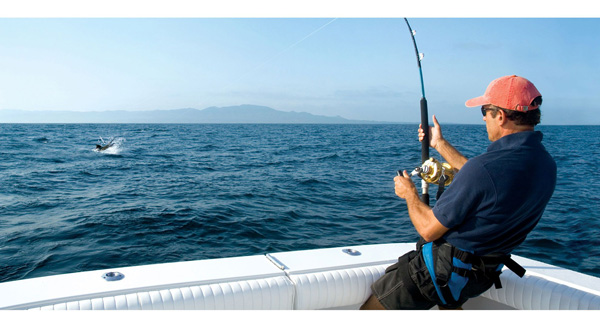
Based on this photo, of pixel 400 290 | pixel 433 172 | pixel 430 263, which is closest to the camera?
pixel 430 263

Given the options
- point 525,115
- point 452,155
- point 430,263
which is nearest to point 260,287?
point 430,263

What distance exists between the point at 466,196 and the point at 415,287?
1.80 feet

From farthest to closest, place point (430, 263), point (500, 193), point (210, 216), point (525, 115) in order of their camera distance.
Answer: point (210, 216) < point (430, 263) < point (525, 115) < point (500, 193)

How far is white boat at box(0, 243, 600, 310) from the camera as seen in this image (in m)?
1.97

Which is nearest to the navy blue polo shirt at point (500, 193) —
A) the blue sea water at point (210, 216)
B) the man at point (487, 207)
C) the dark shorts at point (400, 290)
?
the man at point (487, 207)

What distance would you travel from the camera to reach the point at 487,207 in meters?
1.81

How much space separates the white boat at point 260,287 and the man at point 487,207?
0.42 m

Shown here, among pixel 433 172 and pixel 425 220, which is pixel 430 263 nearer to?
pixel 425 220

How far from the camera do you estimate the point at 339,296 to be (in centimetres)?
236

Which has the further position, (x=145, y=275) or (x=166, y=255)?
(x=166, y=255)

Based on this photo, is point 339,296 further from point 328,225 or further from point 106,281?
point 328,225

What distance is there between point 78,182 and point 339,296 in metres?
10.3

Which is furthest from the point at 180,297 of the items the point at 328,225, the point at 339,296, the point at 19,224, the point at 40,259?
the point at 19,224

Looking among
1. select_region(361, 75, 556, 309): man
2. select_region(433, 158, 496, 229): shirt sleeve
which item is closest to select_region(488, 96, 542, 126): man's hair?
select_region(361, 75, 556, 309): man
